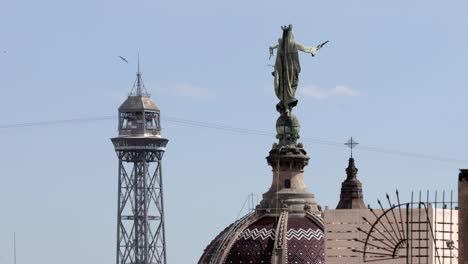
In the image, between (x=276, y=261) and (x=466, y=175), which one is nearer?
(x=466, y=175)

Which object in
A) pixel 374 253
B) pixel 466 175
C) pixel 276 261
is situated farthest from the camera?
pixel 276 261

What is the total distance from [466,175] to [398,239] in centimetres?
818

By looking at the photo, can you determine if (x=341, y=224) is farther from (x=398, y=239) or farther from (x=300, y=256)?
(x=300, y=256)

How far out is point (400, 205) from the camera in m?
118

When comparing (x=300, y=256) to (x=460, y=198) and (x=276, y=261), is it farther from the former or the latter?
(x=460, y=198)

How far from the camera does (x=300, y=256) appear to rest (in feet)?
655

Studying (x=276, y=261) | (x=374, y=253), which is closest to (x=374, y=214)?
(x=374, y=253)

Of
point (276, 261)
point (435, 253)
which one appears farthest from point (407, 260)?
point (276, 261)

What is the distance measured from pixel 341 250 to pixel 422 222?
22.1 ft

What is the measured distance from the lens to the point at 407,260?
118688mm

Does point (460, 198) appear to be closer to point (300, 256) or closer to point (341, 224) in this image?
point (341, 224)

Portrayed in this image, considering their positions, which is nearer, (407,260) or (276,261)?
(407,260)

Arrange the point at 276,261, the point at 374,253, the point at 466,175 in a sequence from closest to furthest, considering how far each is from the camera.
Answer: the point at 466,175 < the point at 374,253 < the point at 276,261

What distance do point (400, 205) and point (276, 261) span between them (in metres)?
80.1
